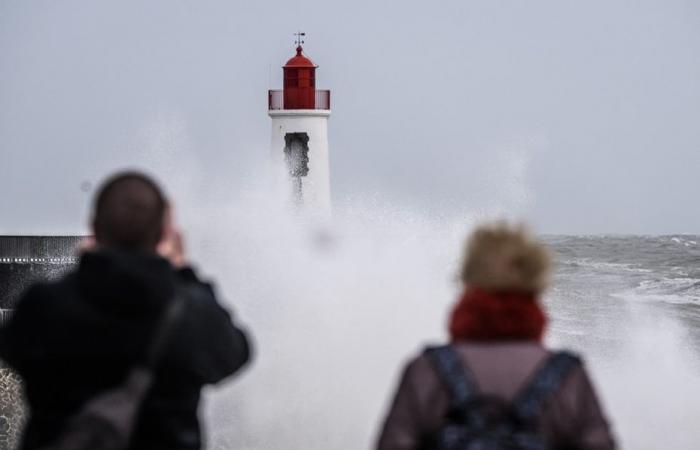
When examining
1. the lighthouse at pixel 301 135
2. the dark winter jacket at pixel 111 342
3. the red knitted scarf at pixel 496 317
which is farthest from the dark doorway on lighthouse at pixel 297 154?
the red knitted scarf at pixel 496 317

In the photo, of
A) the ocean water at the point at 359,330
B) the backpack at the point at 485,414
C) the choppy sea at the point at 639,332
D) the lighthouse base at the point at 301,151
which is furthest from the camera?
the lighthouse base at the point at 301,151

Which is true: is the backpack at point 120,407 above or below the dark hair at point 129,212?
below

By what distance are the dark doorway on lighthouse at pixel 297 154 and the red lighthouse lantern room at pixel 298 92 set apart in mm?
570

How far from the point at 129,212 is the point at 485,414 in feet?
3.08

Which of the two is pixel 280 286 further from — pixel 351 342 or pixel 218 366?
pixel 218 366

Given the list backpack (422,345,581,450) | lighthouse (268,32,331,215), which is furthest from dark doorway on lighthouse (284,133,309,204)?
backpack (422,345,581,450)

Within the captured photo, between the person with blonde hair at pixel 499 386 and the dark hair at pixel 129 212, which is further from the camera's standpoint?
the dark hair at pixel 129 212

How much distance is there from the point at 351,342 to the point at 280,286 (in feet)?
12.8

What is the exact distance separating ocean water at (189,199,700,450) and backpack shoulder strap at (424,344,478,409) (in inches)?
567

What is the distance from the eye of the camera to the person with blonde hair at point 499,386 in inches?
133

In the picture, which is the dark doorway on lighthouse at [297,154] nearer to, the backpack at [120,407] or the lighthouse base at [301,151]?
the lighthouse base at [301,151]

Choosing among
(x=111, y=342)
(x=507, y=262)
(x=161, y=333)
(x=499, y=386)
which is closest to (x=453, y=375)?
(x=499, y=386)

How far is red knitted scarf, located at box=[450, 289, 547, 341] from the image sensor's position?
347cm

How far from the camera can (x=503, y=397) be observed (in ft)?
11.1
